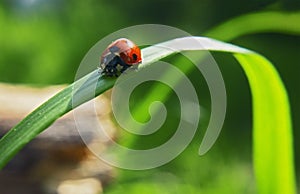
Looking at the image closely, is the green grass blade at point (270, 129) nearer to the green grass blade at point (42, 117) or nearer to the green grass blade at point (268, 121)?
the green grass blade at point (268, 121)

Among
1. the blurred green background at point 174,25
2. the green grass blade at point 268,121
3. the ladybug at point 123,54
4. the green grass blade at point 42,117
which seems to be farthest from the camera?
the blurred green background at point 174,25

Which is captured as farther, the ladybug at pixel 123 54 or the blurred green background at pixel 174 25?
the blurred green background at pixel 174 25

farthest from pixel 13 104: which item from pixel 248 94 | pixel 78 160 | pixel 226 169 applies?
pixel 248 94

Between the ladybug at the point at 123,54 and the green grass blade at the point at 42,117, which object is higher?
the ladybug at the point at 123,54

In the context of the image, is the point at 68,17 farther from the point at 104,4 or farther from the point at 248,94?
the point at 248,94

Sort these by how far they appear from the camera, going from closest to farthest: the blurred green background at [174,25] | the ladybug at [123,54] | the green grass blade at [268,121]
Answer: the green grass blade at [268,121] → the ladybug at [123,54] → the blurred green background at [174,25]

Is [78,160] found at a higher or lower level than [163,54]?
lower

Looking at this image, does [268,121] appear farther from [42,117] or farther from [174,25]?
[174,25]

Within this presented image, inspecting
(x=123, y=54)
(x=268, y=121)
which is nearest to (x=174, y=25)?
(x=123, y=54)

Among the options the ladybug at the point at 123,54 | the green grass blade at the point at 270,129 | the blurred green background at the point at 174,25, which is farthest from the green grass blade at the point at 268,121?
the blurred green background at the point at 174,25
